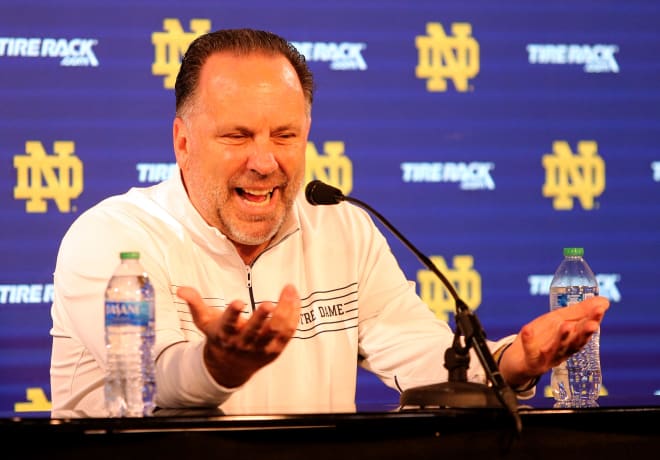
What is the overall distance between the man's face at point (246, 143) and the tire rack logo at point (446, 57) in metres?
1.61

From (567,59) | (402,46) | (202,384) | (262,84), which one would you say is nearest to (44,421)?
(202,384)

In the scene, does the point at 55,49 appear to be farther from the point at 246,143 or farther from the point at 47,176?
the point at 246,143

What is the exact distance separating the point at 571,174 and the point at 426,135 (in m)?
0.64

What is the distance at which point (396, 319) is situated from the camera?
2740 mm

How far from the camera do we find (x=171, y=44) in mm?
4008

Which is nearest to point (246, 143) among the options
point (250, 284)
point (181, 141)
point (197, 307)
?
point (181, 141)

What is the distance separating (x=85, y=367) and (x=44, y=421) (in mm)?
933

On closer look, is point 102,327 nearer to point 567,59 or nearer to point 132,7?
point 132,7

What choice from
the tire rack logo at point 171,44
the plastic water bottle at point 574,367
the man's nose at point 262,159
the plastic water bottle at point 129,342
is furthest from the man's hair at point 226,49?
the tire rack logo at point 171,44

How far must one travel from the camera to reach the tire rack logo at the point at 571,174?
4.25 metres

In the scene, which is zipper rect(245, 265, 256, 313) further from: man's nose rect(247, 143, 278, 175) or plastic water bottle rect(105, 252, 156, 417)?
plastic water bottle rect(105, 252, 156, 417)

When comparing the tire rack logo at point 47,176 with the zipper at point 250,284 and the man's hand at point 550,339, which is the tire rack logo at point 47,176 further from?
the man's hand at point 550,339

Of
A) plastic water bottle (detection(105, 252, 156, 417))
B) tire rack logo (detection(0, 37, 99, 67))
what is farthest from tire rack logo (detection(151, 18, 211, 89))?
plastic water bottle (detection(105, 252, 156, 417))

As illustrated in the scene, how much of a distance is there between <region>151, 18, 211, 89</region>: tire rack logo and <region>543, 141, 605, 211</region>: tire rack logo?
1.54 m
